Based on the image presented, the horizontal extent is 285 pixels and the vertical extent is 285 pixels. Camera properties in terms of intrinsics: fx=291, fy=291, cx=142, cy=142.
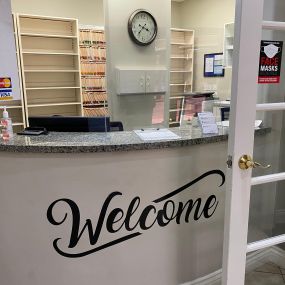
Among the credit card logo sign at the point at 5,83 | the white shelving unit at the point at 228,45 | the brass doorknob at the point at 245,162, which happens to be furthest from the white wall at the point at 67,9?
the brass doorknob at the point at 245,162

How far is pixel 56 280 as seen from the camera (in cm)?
170

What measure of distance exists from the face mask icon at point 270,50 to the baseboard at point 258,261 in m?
1.28

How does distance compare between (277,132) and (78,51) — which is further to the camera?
(78,51)

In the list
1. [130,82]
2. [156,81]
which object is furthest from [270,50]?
[156,81]

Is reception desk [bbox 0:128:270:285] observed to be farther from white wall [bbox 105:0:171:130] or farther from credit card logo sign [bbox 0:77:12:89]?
white wall [bbox 105:0:171:130]

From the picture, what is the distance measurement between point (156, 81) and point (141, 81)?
0.24 m

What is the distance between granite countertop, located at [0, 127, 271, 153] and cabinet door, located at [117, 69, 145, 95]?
6.30ft

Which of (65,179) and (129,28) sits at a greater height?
(129,28)

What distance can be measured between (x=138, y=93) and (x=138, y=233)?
7.98ft

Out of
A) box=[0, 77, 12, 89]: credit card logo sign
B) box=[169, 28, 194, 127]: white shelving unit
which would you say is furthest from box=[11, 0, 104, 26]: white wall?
box=[0, 77, 12, 89]: credit card logo sign

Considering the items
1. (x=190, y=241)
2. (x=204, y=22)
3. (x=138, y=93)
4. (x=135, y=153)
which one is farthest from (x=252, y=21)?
(x=204, y=22)

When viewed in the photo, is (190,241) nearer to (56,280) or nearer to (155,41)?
(56,280)

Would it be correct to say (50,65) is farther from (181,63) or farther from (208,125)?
(208,125)

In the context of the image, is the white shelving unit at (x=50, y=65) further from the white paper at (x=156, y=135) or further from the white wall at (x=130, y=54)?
the white paper at (x=156, y=135)
